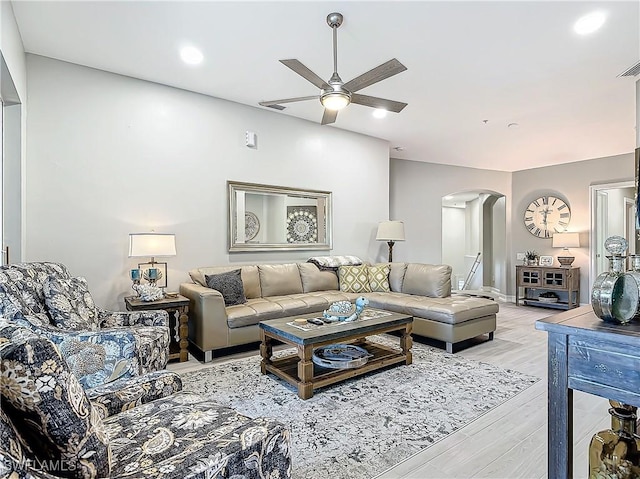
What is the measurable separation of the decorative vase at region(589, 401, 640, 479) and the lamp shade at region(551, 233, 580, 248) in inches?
241

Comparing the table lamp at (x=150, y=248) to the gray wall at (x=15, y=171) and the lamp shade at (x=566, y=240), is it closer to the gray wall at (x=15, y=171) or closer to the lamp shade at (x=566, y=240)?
the gray wall at (x=15, y=171)

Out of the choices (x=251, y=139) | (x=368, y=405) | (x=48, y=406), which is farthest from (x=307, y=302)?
(x=48, y=406)

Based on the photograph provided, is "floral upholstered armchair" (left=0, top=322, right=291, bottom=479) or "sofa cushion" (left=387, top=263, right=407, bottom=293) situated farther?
"sofa cushion" (left=387, top=263, right=407, bottom=293)

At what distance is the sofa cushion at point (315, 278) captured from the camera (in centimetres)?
488

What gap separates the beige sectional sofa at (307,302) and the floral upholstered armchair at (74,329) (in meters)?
0.86

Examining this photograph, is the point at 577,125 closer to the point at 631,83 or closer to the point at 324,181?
the point at 631,83

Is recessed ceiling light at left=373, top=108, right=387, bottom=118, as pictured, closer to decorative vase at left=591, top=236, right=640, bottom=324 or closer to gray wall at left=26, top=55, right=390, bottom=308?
gray wall at left=26, top=55, right=390, bottom=308

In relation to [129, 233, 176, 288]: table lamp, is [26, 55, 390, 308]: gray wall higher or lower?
higher

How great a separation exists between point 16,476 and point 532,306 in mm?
7857

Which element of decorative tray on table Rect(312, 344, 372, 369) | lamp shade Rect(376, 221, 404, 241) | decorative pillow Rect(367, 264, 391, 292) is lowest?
decorative tray on table Rect(312, 344, 372, 369)

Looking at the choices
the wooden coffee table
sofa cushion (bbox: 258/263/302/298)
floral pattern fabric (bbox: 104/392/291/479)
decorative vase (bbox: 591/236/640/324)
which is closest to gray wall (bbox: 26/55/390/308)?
sofa cushion (bbox: 258/263/302/298)

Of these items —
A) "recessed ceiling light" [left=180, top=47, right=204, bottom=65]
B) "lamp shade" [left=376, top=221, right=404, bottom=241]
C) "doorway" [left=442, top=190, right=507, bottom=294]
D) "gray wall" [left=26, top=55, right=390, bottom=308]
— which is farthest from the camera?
"doorway" [left=442, top=190, right=507, bottom=294]

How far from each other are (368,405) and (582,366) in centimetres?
163

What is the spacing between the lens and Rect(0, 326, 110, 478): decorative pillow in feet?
2.65
